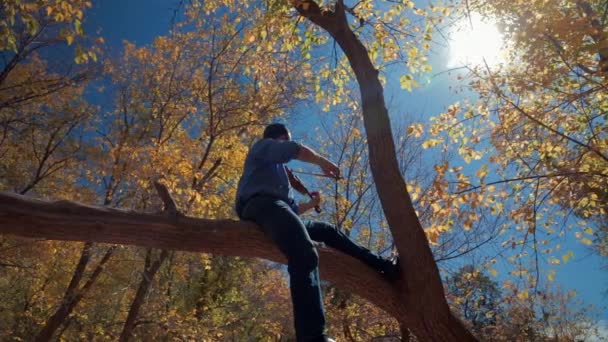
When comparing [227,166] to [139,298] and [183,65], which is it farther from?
[139,298]

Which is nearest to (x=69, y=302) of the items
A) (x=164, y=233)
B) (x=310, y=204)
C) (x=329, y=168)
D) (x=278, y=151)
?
(x=164, y=233)

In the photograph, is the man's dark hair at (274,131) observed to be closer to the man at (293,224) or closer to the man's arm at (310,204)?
the man at (293,224)

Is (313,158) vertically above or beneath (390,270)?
above

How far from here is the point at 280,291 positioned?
1822cm

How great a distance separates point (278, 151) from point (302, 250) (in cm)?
87

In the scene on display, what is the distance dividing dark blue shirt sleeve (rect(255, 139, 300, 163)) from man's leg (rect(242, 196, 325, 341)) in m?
0.33

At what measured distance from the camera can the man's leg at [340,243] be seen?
335cm

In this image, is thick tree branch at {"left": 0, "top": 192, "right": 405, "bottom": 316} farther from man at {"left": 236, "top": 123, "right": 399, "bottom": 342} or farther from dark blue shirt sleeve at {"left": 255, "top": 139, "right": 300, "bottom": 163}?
dark blue shirt sleeve at {"left": 255, "top": 139, "right": 300, "bottom": 163}

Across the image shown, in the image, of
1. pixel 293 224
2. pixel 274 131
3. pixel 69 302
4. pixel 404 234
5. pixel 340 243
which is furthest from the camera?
pixel 69 302

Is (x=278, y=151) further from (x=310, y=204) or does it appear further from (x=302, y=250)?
(x=302, y=250)

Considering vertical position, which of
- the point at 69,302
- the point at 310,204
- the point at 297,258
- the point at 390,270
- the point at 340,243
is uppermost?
the point at 69,302

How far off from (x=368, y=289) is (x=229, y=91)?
9.24 meters

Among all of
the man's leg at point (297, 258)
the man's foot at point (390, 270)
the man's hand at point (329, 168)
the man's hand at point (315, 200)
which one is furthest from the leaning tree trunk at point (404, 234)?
the man's leg at point (297, 258)

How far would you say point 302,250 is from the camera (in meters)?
2.60
